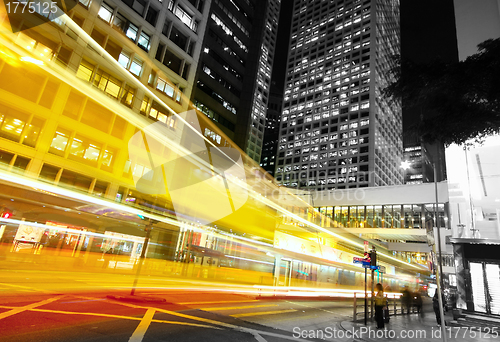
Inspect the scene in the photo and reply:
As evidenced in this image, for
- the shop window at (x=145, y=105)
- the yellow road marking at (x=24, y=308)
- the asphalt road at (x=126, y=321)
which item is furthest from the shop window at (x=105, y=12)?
the yellow road marking at (x=24, y=308)

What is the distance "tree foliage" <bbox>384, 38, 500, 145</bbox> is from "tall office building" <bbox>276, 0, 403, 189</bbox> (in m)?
98.3

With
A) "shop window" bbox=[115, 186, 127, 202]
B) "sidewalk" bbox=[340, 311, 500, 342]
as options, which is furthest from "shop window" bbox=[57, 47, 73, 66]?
"sidewalk" bbox=[340, 311, 500, 342]

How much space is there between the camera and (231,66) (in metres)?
47.2

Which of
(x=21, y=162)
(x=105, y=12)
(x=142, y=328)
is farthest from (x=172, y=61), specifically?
(x=142, y=328)

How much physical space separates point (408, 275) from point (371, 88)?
91.1 m

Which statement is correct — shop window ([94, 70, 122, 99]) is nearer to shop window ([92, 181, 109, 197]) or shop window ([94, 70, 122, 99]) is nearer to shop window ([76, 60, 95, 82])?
shop window ([76, 60, 95, 82])

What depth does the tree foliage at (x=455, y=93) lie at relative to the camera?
7.91 meters

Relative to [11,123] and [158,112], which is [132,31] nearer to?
[158,112]

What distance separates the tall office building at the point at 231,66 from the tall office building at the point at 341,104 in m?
69.3

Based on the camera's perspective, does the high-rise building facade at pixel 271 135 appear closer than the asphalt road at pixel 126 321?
No

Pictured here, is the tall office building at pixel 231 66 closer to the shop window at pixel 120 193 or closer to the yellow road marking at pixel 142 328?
the shop window at pixel 120 193

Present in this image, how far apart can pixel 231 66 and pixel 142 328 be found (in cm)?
4577

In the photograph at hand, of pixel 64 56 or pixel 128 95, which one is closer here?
pixel 64 56

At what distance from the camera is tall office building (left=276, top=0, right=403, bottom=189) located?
111 metres
